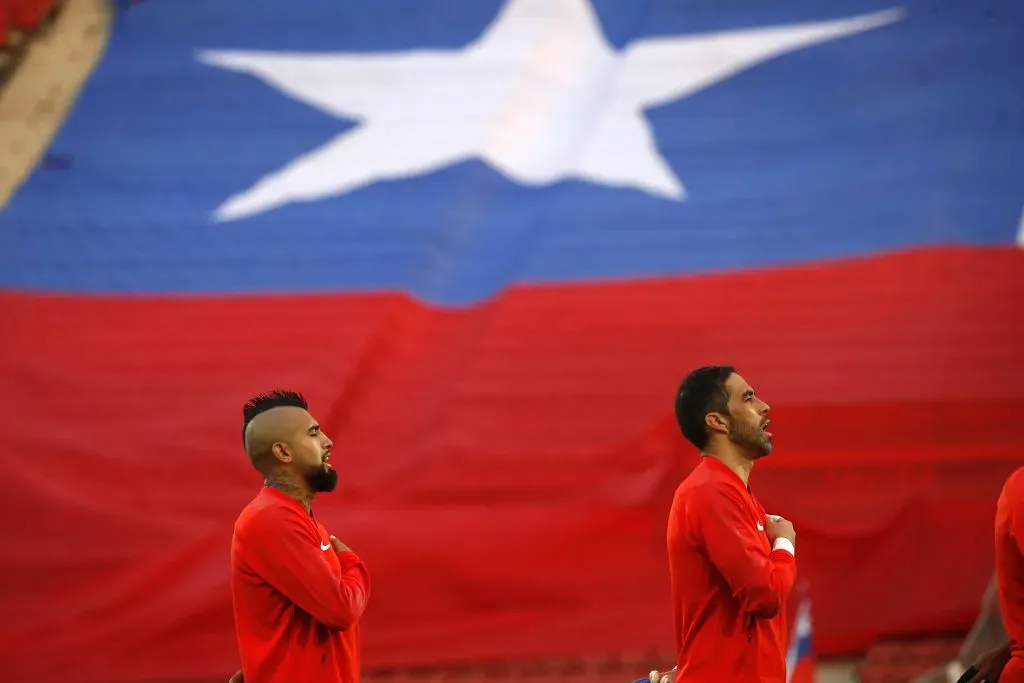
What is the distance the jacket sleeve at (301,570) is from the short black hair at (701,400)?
53cm

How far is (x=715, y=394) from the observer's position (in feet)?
7.06

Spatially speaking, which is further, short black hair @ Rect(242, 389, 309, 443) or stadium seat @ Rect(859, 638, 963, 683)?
stadium seat @ Rect(859, 638, 963, 683)

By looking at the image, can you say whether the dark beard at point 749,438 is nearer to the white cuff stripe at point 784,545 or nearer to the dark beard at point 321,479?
the white cuff stripe at point 784,545

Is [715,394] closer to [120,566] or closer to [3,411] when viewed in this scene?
[120,566]

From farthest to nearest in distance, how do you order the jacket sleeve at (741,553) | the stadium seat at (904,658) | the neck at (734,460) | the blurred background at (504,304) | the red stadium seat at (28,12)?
the red stadium seat at (28,12) → the blurred background at (504,304) → the stadium seat at (904,658) → the neck at (734,460) → the jacket sleeve at (741,553)

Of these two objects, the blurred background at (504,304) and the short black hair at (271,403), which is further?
the blurred background at (504,304)

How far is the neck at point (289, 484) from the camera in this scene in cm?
216

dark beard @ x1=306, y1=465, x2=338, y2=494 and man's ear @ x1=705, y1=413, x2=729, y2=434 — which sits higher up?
man's ear @ x1=705, y1=413, x2=729, y2=434

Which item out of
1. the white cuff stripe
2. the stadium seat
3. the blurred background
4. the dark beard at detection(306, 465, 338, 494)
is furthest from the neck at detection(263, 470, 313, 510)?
the stadium seat

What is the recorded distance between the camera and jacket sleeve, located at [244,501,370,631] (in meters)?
2.06

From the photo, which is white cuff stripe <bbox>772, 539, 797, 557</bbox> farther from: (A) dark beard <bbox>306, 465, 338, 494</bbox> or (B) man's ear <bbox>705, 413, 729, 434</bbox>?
(A) dark beard <bbox>306, 465, 338, 494</bbox>

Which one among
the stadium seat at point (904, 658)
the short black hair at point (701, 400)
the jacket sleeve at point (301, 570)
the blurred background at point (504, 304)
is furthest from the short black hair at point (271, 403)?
the stadium seat at point (904, 658)

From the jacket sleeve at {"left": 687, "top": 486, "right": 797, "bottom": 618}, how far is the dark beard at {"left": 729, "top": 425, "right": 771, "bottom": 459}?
8 centimetres

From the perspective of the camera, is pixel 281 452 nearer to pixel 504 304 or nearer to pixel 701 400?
pixel 701 400
